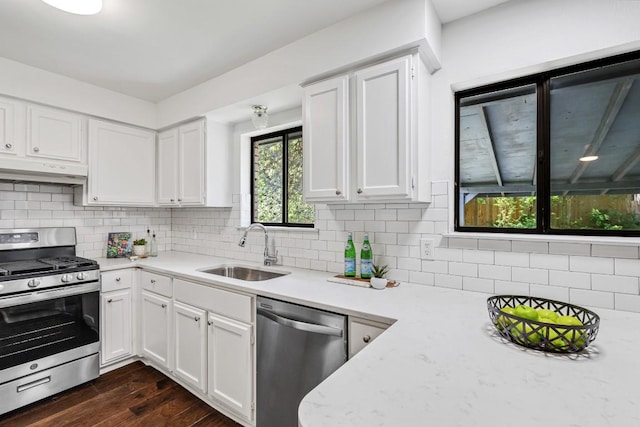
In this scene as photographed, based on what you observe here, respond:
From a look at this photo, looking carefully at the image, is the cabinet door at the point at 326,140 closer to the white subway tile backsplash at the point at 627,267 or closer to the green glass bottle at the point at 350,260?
the green glass bottle at the point at 350,260

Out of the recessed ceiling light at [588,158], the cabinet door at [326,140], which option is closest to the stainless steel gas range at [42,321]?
the cabinet door at [326,140]

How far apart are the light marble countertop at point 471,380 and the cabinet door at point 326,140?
83 centimetres

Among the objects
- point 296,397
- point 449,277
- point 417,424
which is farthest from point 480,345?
point 296,397

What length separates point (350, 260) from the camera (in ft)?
6.73

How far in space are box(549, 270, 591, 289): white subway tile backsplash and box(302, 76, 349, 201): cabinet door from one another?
1.12m

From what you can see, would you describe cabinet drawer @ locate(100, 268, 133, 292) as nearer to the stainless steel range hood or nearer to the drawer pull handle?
the drawer pull handle

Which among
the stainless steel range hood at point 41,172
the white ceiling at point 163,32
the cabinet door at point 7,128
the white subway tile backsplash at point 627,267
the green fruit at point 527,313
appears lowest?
the green fruit at point 527,313

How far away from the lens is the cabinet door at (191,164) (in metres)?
2.84

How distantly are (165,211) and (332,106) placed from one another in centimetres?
257

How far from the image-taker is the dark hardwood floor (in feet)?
6.57

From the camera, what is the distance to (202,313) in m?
2.14

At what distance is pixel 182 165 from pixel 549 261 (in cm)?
288

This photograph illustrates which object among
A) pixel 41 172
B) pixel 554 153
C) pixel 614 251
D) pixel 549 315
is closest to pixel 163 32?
pixel 41 172

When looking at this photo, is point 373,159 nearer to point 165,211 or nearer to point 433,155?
point 433,155
